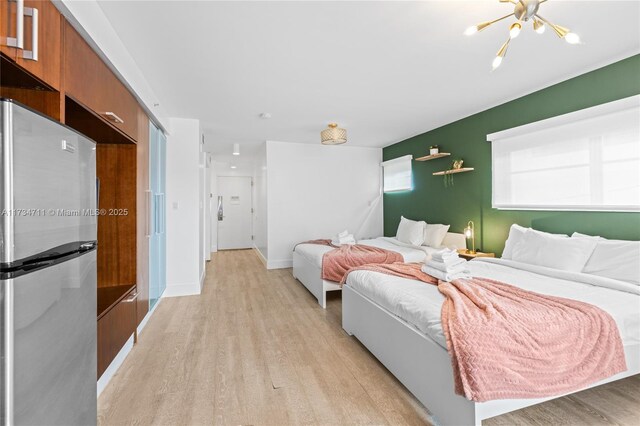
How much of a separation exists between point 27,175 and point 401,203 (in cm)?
561

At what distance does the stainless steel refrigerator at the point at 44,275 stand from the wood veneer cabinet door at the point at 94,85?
58cm

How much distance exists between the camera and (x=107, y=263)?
2545 millimetres

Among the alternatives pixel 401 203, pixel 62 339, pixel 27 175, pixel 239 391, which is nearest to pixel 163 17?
pixel 27 175

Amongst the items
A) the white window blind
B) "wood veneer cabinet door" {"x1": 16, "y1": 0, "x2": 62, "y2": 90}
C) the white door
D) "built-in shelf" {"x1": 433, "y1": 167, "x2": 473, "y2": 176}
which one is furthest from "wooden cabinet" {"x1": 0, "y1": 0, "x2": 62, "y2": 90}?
the white door

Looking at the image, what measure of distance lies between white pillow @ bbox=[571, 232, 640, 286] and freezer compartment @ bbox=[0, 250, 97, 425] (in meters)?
3.45

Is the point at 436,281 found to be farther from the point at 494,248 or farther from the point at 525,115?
the point at 525,115

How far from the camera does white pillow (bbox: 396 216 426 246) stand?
4.75 metres

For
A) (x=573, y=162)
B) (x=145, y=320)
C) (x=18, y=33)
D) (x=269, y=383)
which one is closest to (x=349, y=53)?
(x=18, y=33)

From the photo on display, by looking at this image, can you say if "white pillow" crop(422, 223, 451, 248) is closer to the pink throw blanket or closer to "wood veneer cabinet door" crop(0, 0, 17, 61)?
the pink throw blanket

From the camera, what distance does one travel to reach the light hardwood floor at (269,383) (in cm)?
176

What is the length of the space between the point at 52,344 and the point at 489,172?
14.4ft

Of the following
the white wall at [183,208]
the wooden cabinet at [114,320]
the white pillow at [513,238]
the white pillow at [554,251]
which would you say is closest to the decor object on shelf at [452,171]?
the white pillow at [513,238]

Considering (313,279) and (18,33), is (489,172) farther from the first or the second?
(18,33)

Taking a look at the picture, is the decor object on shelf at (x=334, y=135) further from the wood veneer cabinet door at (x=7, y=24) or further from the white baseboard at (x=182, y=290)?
the wood veneer cabinet door at (x=7, y=24)
